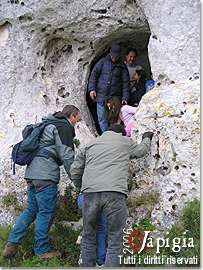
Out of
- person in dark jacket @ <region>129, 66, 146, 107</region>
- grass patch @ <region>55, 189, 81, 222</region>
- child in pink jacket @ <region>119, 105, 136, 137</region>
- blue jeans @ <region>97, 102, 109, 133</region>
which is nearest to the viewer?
grass patch @ <region>55, 189, 81, 222</region>

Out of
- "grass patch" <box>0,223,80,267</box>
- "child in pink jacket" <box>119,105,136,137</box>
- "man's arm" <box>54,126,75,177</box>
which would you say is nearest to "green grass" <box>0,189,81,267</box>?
"grass patch" <box>0,223,80,267</box>

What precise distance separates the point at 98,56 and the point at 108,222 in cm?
396

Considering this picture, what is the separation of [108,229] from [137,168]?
138 centimetres

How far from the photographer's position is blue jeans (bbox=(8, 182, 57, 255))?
620cm

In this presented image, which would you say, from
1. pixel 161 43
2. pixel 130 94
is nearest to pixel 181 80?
pixel 161 43

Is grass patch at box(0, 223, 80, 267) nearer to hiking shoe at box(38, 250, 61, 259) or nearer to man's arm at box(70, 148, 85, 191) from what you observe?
hiking shoe at box(38, 250, 61, 259)

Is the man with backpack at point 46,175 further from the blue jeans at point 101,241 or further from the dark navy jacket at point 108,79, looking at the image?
the dark navy jacket at point 108,79

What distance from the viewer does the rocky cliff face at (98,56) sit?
6.49 m

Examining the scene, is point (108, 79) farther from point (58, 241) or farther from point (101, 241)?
point (101, 241)

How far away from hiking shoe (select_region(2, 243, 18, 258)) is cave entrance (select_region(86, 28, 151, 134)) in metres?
3.12

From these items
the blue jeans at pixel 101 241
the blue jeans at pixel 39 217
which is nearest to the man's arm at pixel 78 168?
the blue jeans at pixel 39 217

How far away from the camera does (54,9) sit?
7730 millimetres

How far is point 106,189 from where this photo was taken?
5520 millimetres

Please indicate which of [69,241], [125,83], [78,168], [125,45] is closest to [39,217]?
[69,241]
